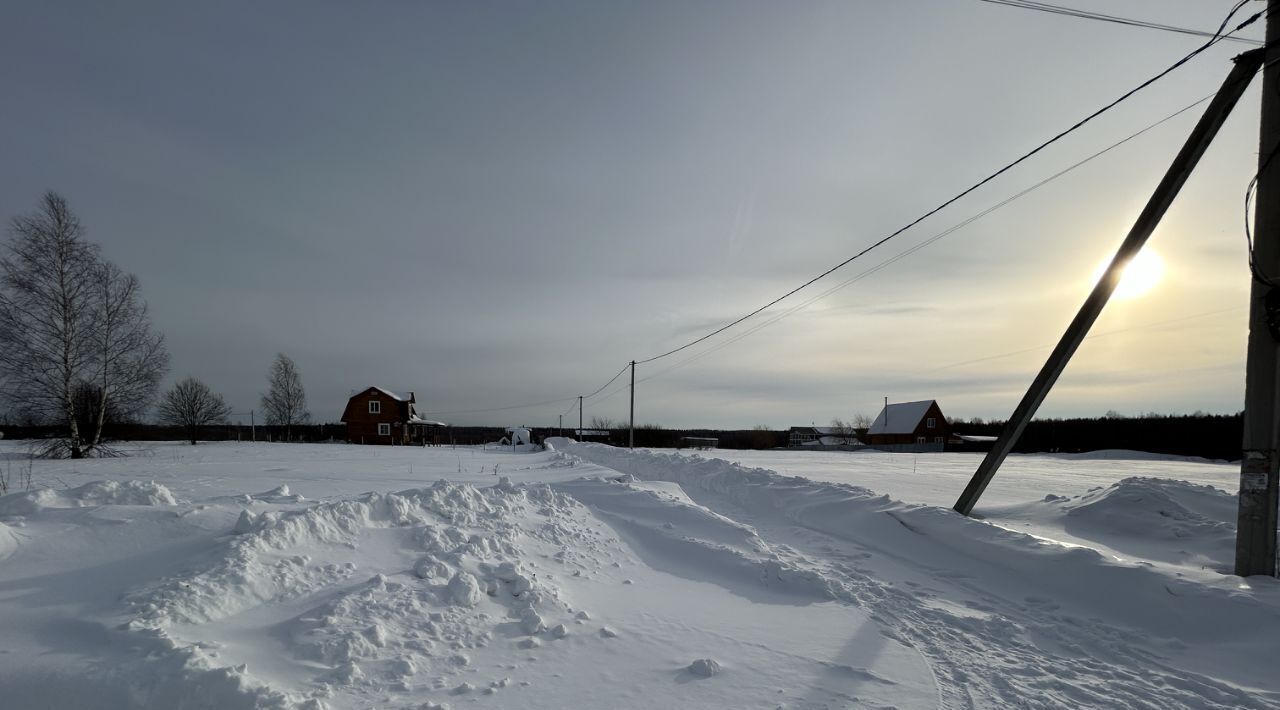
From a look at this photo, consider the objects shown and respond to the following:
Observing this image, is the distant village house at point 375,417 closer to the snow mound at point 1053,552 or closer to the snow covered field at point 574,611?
the snow mound at point 1053,552

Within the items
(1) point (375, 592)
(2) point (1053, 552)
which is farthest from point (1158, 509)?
(1) point (375, 592)

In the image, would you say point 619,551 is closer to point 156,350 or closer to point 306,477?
point 306,477

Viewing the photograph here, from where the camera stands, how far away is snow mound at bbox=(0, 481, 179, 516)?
561cm

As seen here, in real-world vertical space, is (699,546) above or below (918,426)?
above

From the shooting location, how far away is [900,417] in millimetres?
66500

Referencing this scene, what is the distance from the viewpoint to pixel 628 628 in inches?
194

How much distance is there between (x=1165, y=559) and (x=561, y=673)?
8057 mm

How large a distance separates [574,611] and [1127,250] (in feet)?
29.5

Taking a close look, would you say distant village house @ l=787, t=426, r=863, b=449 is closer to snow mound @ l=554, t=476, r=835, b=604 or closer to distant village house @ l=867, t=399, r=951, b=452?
distant village house @ l=867, t=399, r=951, b=452

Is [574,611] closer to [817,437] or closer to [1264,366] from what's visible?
[1264,366]

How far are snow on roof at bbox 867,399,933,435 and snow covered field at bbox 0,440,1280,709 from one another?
59971mm

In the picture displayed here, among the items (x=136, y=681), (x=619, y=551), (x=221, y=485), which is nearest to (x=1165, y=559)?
(x=619, y=551)

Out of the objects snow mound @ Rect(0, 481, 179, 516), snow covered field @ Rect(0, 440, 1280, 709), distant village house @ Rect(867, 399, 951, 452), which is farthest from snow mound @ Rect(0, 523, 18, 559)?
distant village house @ Rect(867, 399, 951, 452)

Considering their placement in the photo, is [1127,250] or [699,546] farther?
[1127,250]
